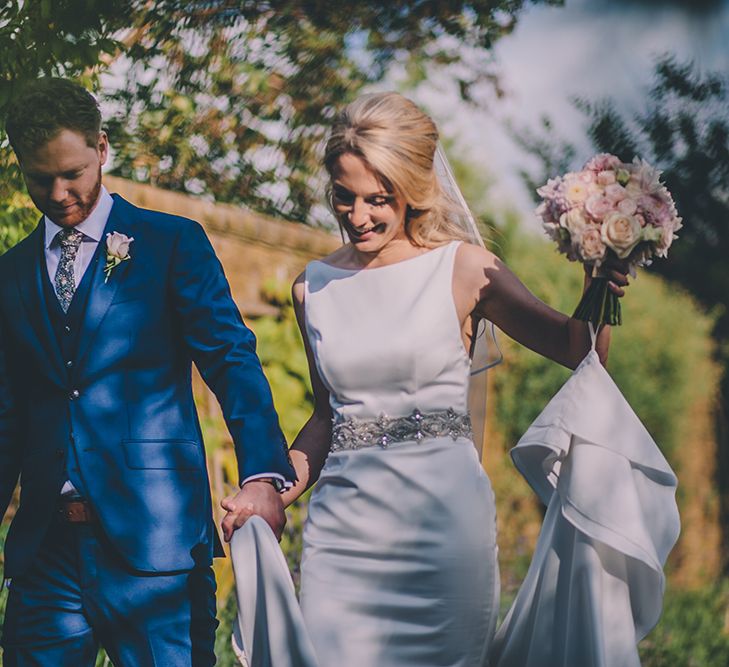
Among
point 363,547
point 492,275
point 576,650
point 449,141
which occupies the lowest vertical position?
point 576,650

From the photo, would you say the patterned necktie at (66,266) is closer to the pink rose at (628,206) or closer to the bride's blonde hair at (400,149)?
the bride's blonde hair at (400,149)

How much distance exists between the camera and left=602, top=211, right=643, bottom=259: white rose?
3.37 m

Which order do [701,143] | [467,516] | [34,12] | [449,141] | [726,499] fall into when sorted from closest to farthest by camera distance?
[467,516], [34,12], [701,143], [726,499], [449,141]

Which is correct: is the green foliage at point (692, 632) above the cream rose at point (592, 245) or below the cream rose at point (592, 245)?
below

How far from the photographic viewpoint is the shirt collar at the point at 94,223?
3.41 metres

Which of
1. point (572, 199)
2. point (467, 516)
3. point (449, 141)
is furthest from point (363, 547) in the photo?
point (449, 141)

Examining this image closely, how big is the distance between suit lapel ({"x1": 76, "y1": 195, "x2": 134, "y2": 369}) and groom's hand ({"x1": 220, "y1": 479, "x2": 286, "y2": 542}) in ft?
1.81

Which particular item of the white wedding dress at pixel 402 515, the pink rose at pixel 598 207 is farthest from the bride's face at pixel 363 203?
the pink rose at pixel 598 207

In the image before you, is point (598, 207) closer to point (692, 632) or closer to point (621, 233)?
point (621, 233)

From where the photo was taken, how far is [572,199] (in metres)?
3.53

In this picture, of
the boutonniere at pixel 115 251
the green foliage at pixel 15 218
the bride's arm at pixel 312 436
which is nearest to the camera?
the boutonniere at pixel 115 251

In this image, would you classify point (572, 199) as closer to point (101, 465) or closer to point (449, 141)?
point (101, 465)

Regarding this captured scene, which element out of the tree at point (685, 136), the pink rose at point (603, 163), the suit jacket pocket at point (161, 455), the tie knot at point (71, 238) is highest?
the tree at point (685, 136)

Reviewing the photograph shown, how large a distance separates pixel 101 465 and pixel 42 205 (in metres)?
0.72
